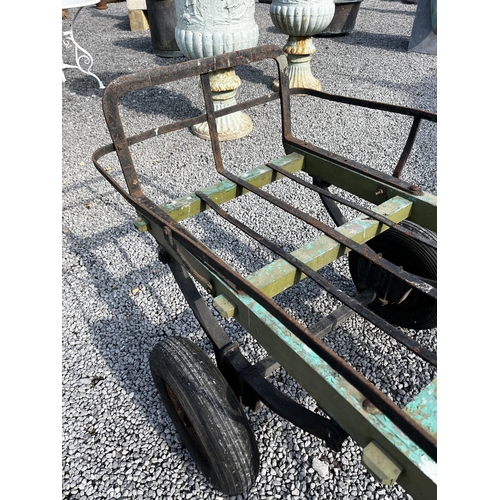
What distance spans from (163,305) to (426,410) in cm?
165

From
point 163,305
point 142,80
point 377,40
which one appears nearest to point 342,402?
point 142,80

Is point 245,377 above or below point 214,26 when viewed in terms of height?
below

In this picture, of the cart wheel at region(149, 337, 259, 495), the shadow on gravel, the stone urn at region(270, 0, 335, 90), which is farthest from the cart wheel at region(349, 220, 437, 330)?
the shadow on gravel

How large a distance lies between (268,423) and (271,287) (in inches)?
30.4

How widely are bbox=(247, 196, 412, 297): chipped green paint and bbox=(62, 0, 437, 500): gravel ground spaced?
2.44ft

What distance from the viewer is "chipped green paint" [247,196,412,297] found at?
1325 millimetres

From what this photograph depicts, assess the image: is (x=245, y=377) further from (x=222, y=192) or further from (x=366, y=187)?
(x=366, y=187)

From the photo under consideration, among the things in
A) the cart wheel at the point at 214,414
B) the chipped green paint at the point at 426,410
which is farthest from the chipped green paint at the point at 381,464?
the cart wheel at the point at 214,414

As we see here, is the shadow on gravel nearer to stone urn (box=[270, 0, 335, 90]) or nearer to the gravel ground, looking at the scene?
the gravel ground

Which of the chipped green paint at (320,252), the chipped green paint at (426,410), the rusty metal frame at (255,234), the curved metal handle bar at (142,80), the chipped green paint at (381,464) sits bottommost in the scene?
the chipped green paint at (381,464)

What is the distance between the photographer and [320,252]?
144 centimetres

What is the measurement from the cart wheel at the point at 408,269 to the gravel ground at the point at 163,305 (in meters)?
0.16

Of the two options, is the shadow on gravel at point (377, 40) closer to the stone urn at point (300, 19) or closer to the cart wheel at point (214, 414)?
the stone urn at point (300, 19)

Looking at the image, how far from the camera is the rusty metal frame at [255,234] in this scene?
0.81 metres
